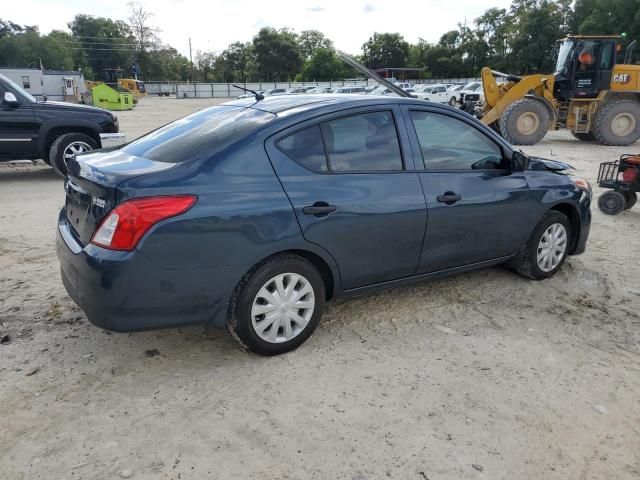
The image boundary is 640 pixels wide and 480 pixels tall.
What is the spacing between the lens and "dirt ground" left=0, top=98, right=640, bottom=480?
255 centimetres

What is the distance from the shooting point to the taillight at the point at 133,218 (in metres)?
2.85

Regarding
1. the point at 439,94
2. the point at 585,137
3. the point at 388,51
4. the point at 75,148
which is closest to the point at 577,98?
the point at 585,137

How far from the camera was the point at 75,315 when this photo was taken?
3979mm

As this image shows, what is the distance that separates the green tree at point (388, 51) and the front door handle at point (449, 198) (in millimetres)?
91246

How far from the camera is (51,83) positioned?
3794cm

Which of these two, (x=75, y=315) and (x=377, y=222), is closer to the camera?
(x=377, y=222)

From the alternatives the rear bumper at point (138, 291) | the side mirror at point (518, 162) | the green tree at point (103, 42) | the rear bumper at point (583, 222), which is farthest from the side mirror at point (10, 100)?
the green tree at point (103, 42)

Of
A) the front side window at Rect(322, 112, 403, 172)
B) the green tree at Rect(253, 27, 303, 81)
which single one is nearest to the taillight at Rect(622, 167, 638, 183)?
the front side window at Rect(322, 112, 403, 172)

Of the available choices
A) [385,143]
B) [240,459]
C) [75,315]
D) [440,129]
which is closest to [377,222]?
[385,143]

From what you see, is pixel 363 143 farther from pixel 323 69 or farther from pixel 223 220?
pixel 323 69

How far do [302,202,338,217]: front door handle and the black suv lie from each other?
6533mm

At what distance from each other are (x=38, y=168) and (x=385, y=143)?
9374mm

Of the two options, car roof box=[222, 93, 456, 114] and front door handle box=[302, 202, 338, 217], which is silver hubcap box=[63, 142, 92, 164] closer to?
car roof box=[222, 93, 456, 114]

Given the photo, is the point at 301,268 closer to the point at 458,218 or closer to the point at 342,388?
the point at 342,388
